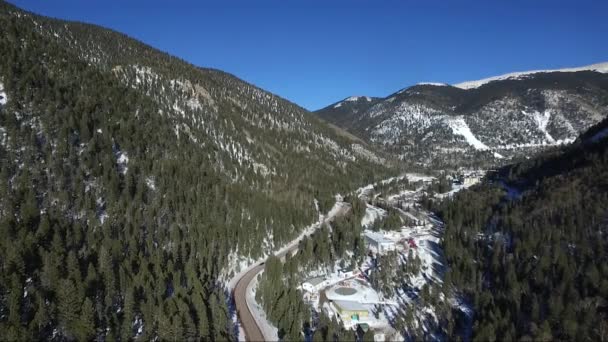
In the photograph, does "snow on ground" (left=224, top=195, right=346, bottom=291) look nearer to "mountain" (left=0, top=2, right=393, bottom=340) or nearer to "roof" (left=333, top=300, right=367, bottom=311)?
"mountain" (left=0, top=2, right=393, bottom=340)

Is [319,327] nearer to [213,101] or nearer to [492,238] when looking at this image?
[492,238]

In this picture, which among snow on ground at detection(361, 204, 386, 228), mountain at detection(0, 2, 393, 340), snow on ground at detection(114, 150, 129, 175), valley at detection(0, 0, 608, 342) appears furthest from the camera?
snow on ground at detection(361, 204, 386, 228)

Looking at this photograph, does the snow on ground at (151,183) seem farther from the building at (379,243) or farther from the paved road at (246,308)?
the building at (379,243)

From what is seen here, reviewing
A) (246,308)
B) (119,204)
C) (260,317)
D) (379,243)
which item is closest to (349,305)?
(260,317)

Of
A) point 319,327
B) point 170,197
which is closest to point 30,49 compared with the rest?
point 170,197

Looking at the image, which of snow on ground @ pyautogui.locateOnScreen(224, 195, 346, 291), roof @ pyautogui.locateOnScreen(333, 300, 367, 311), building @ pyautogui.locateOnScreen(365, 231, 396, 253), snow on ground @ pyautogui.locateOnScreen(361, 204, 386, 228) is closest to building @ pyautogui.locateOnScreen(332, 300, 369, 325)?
roof @ pyautogui.locateOnScreen(333, 300, 367, 311)

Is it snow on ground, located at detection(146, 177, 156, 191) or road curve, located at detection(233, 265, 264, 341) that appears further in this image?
snow on ground, located at detection(146, 177, 156, 191)

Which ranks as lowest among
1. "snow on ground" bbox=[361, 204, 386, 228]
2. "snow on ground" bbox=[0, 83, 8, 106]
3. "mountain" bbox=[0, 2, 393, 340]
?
"snow on ground" bbox=[361, 204, 386, 228]
